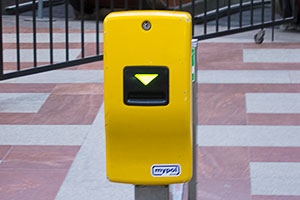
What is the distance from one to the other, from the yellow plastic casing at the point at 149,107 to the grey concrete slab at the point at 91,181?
1.47 m

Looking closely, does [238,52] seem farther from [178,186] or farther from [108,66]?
[108,66]

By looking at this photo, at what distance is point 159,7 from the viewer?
1022 cm

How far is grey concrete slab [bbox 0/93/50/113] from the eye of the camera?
602 cm

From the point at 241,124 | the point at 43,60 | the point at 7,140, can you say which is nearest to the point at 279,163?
the point at 241,124

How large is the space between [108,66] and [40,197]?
5.82ft

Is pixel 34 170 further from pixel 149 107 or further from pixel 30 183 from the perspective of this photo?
pixel 149 107

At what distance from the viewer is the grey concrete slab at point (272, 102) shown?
5.89m

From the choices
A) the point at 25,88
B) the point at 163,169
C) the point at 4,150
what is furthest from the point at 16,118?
the point at 163,169

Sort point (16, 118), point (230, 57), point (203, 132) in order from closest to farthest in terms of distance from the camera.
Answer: point (203, 132) < point (16, 118) < point (230, 57)

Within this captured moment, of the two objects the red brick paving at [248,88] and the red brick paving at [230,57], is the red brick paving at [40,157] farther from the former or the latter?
the red brick paving at [230,57]

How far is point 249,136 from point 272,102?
3.11ft

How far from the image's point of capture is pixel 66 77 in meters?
7.12

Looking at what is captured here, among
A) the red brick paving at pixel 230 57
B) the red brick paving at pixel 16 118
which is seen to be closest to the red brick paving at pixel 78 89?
the red brick paving at pixel 16 118

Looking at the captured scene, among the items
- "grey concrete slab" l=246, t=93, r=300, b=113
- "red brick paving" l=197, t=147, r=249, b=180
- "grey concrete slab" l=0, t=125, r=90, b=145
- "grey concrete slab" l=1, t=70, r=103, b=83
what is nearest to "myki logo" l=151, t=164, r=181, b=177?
"red brick paving" l=197, t=147, r=249, b=180
